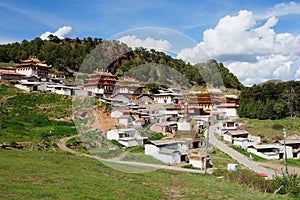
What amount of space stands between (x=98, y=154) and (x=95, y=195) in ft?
43.8

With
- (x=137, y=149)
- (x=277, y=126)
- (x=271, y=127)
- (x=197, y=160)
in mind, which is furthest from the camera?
(x=271, y=127)

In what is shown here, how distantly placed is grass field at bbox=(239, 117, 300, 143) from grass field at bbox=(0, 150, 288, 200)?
25136 mm

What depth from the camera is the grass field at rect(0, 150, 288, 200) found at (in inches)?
473

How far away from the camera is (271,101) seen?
52969 millimetres

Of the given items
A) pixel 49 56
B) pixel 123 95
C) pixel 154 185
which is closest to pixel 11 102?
pixel 123 95

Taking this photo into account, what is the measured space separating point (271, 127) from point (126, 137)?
2440 cm

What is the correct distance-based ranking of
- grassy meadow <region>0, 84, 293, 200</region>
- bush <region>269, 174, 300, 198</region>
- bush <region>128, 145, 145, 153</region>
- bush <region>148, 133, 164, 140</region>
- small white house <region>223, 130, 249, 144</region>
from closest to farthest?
grassy meadow <region>0, 84, 293, 200</region>, bush <region>269, 174, 300, 198</region>, bush <region>128, 145, 145, 153</region>, bush <region>148, 133, 164, 140</region>, small white house <region>223, 130, 249, 144</region>

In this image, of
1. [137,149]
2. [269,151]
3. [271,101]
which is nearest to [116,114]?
[137,149]

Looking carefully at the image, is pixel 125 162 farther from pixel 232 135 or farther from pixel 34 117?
pixel 232 135

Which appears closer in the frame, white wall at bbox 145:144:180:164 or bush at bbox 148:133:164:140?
white wall at bbox 145:144:180:164

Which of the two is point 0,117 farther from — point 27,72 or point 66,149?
point 27,72

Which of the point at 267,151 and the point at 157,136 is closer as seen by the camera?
the point at 267,151

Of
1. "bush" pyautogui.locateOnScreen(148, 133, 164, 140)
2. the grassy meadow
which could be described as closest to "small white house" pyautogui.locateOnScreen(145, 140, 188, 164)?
the grassy meadow

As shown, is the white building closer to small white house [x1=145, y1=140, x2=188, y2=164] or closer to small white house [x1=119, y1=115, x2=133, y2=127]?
small white house [x1=145, y1=140, x2=188, y2=164]
